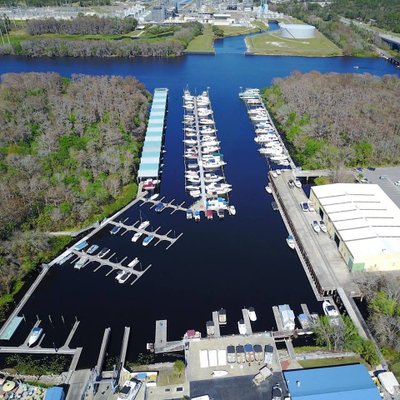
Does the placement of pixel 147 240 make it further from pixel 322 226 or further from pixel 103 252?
pixel 322 226

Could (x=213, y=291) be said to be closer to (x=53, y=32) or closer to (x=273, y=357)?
(x=273, y=357)

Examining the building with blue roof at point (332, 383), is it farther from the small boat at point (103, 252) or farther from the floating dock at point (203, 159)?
the floating dock at point (203, 159)

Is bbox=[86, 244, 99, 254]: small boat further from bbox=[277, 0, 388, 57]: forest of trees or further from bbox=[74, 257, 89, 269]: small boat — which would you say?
bbox=[277, 0, 388, 57]: forest of trees

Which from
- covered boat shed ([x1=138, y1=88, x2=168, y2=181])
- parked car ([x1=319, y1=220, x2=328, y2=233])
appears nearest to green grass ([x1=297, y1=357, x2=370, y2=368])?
parked car ([x1=319, y1=220, x2=328, y2=233])

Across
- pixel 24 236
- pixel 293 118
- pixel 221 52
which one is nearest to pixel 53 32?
pixel 221 52

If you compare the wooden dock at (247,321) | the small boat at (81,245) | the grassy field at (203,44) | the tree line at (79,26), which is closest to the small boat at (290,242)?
the wooden dock at (247,321)

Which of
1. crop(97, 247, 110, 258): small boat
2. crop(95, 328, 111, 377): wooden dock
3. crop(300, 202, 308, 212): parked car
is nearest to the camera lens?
crop(95, 328, 111, 377): wooden dock

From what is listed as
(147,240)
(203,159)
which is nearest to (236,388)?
(147,240)
